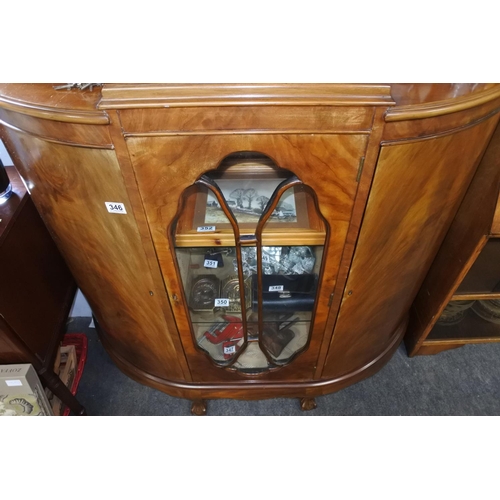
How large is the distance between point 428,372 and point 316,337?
0.55m

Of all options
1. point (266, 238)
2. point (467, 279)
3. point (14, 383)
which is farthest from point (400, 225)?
point (14, 383)

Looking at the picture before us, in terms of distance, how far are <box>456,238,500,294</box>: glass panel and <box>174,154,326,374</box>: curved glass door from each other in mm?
464

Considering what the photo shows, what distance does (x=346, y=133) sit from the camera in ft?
1.83

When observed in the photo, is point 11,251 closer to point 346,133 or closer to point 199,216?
point 199,216

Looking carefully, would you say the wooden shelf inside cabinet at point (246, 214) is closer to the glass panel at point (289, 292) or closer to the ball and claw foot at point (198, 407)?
the glass panel at point (289, 292)

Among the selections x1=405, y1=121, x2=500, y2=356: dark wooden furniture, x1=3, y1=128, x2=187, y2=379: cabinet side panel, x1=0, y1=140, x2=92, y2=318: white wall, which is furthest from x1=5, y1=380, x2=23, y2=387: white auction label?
x1=405, y1=121, x2=500, y2=356: dark wooden furniture

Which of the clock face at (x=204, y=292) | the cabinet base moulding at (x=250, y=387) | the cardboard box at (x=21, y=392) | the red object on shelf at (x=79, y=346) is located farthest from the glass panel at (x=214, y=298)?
the red object on shelf at (x=79, y=346)

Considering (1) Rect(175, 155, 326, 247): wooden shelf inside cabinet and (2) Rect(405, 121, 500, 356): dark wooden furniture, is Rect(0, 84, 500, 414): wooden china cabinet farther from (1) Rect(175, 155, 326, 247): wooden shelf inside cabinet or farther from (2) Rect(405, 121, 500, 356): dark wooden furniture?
(2) Rect(405, 121, 500, 356): dark wooden furniture

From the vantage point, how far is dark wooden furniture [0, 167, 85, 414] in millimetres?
802

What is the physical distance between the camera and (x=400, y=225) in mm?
723

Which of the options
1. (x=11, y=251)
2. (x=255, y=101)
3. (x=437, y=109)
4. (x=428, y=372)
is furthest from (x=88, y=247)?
(x=428, y=372)

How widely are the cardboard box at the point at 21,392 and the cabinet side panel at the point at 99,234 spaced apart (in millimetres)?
195

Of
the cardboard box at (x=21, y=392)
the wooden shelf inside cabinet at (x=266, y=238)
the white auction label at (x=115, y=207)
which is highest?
the white auction label at (x=115, y=207)

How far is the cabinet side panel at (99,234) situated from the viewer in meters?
0.61
